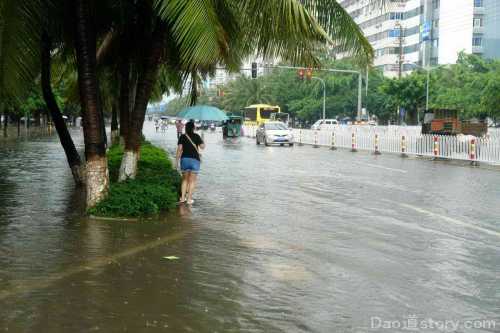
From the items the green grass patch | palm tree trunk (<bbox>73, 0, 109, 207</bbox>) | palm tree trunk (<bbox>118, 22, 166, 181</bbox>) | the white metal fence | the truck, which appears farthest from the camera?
the truck

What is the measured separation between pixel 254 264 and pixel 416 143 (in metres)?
27.1

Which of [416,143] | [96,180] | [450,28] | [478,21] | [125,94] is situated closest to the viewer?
[96,180]

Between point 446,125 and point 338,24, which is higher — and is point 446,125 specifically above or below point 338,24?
below

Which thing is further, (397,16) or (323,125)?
(397,16)

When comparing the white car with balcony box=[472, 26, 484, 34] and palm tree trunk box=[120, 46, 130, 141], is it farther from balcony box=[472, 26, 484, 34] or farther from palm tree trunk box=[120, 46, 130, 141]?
balcony box=[472, 26, 484, 34]

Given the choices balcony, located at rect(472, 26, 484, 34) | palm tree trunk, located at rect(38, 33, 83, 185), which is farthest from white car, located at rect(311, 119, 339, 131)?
balcony, located at rect(472, 26, 484, 34)

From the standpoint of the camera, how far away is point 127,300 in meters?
6.50

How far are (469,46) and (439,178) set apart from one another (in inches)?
3252

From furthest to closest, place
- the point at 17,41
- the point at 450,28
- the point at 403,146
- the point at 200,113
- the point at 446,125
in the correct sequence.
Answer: the point at 450,28
the point at 446,125
the point at 403,146
the point at 200,113
the point at 17,41

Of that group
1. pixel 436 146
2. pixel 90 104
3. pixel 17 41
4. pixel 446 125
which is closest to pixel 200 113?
pixel 436 146

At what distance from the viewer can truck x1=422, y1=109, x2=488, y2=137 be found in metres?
36.0

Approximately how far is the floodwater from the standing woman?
400 millimetres

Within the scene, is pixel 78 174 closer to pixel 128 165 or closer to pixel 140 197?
pixel 128 165

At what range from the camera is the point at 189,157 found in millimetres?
13367
